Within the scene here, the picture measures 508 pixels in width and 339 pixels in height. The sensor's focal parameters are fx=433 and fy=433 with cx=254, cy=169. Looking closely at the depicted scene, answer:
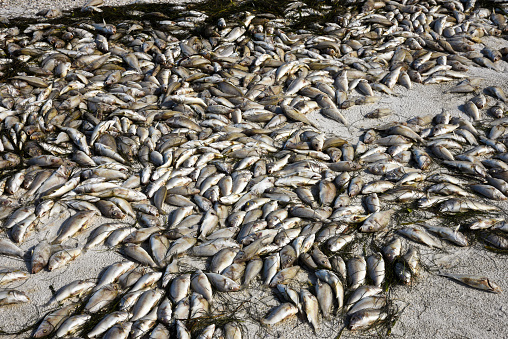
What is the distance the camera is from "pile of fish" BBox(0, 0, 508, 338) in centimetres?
324

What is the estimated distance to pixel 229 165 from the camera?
427 cm

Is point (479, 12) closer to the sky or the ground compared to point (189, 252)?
closer to the sky

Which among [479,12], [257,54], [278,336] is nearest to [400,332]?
[278,336]

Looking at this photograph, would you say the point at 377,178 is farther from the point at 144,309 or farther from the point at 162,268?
the point at 144,309

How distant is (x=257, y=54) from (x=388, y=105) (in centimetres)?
191

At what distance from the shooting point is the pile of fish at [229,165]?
128 inches

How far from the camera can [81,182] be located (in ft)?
13.3

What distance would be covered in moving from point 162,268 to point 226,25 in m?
4.23

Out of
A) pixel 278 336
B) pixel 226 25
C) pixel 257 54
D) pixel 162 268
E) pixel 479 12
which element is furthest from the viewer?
pixel 479 12

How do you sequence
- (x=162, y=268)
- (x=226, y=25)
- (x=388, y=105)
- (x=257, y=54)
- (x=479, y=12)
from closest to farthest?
(x=162, y=268)
(x=388, y=105)
(x=257, y=54)
(x=226, y=25)
(x=479, y=12)

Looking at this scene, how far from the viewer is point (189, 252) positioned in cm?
352

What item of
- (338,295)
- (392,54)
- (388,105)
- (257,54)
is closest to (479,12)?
(392,54)

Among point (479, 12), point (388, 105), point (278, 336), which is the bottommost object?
point (278, 336)

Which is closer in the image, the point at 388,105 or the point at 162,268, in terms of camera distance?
the point at 162,268
